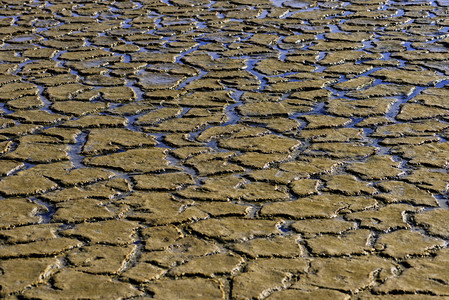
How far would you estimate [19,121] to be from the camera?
5.52 metres

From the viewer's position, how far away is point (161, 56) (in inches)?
285

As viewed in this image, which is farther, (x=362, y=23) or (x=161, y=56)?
(x=362, y=23)

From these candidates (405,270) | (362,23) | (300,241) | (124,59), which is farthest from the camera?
(362,23)

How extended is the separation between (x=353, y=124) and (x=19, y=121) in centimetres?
261

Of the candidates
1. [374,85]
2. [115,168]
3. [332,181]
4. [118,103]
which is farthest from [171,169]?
[374,85]

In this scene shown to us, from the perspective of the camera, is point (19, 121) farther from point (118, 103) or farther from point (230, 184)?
point (230, 184)

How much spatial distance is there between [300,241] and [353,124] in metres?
1.92

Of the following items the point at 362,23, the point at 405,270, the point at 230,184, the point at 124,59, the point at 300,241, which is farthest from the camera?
the point at 362,23

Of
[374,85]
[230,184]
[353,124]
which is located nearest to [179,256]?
[230,184]

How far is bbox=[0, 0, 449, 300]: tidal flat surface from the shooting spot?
343 centimetres

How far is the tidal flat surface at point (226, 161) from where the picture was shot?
3426 mm

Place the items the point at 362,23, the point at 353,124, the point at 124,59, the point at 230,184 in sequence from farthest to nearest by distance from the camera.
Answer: the point at 362,23, the point at 124,59, the point at 353,124, the point at 230,184

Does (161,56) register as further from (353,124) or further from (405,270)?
(405,270)

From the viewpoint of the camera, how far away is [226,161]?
188 inches
